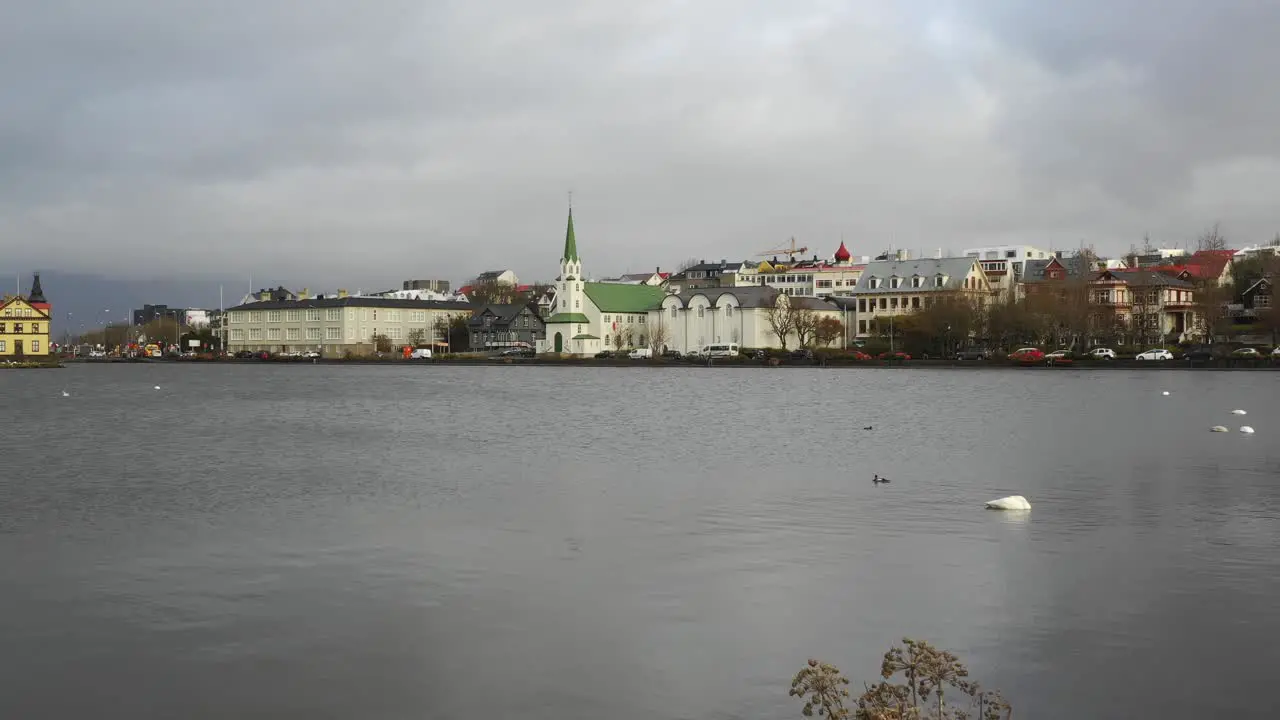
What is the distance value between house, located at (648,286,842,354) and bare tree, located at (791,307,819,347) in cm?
77

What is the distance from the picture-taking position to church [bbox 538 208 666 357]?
152250 mm

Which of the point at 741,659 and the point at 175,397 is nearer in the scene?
the point at 741,659

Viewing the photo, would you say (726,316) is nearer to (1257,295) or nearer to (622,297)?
(622,297)

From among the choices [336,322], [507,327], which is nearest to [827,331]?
[507,327]

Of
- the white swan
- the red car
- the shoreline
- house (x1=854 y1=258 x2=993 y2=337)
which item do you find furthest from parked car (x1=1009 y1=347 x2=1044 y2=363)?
the white swan

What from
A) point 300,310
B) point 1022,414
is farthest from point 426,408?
point 300,310

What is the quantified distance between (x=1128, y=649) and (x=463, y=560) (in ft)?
27.9

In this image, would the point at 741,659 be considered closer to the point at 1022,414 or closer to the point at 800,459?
the point at 800,459

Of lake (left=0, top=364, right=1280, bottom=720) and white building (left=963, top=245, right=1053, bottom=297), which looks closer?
lake (left=0, top=364, right=1280, bottom=720)

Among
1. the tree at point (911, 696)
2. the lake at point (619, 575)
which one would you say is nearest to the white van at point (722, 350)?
the lake at point (619, 575)

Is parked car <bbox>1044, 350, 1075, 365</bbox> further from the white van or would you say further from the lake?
the lake

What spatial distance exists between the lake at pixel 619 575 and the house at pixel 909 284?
95.4 metres

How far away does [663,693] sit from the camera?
10.7 metres

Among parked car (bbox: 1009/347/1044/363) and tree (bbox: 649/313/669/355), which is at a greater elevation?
tree (bbox: 649/313/669/355)
